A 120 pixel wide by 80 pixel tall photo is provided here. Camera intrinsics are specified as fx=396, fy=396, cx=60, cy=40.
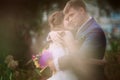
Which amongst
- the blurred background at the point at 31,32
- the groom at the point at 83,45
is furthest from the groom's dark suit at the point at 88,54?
the blurred background at the point at 31,32

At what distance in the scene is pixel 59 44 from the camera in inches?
67.5

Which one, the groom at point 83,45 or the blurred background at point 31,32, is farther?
the blurred background at point 31,32

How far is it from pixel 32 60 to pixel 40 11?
252 mm

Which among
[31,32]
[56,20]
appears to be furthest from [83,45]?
[31,32]

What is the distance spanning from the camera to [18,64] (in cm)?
185

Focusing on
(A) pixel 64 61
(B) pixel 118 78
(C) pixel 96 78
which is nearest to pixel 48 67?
(A) pixel 64 61

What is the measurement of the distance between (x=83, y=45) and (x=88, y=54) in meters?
0.04

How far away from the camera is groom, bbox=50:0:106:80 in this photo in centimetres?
165

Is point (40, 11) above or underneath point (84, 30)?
above

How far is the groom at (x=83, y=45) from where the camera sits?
1.65 m

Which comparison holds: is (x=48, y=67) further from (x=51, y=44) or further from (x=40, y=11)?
(x=40, y=11)

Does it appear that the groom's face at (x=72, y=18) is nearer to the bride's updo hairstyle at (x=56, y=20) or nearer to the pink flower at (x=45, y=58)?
the bride's updo hairstyle at (x=56, y=20)

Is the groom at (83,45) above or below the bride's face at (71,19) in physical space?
below

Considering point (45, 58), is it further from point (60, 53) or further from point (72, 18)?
point (72, 18)
